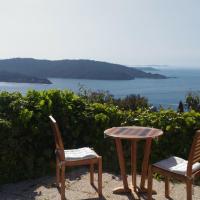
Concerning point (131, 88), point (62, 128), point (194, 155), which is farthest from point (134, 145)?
point (131, 88)

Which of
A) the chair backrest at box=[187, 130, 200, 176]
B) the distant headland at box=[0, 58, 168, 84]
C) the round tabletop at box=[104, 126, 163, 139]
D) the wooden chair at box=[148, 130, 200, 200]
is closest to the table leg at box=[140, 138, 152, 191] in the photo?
the round tabletop at box=[104, 126, 163, 139]

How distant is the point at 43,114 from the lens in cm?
600

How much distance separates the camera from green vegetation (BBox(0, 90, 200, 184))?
18.4 ft

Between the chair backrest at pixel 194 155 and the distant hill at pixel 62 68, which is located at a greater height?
the distant hill at pixel 62 68

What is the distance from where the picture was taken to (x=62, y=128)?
6.30 m

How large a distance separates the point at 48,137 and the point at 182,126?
6.73 feet

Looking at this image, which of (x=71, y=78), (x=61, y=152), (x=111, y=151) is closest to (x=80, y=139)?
(x=111, y=151)

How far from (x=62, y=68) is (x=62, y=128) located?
3631cm

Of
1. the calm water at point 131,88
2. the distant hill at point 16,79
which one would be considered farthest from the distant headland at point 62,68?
the distant hill at point 16,79

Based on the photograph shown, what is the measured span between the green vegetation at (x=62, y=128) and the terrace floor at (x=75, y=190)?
0.32m

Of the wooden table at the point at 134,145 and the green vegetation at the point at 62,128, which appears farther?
the green vegetation at the point at 62,128

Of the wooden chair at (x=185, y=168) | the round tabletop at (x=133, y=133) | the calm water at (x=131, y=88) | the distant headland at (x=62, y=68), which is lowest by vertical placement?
the calm water at (x=131, y=88)

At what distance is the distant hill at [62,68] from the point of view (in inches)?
1555

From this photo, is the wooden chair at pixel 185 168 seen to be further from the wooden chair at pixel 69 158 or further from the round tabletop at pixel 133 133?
the wooden chair at pixel 69 158
